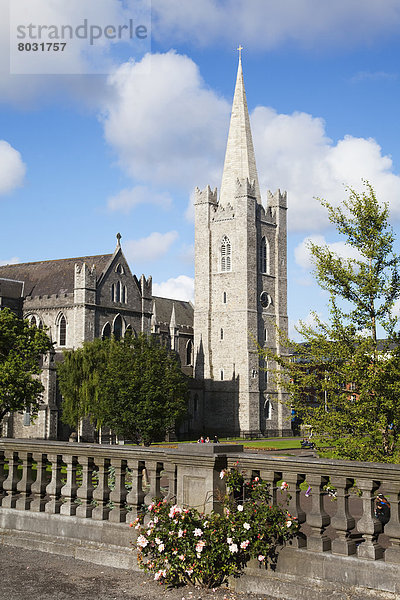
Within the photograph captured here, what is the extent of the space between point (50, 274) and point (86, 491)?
186ft

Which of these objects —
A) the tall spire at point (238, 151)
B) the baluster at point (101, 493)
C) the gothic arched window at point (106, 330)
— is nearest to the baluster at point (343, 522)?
the baluster at point (101, 493)

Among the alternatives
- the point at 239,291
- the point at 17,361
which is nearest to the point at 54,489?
the point at 17,361

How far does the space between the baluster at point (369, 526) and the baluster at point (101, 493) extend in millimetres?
3572

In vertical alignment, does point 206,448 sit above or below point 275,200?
below

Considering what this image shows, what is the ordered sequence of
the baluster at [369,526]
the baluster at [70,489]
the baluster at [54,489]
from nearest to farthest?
the baluster at [369,526], the baluster at [70,489], the baluster at [54,489]

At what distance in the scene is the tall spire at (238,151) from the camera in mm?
76062

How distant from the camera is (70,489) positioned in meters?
9.52

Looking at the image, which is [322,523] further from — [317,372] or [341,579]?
[317,372]

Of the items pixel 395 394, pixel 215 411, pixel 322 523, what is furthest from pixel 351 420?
pixel 215 411

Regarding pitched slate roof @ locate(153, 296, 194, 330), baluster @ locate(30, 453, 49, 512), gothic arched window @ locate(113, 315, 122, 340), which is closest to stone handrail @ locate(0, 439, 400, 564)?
baluster @ locate(30, 453, 49, 512)

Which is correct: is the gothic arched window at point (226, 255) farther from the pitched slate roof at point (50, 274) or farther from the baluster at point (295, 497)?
the baluster at point (295, 497)

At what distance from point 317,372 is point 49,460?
643cm

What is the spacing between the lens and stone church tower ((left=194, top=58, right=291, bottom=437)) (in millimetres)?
69250

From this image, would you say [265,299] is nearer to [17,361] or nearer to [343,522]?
[17,361]
